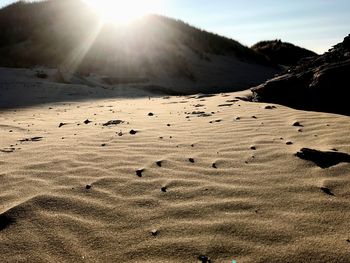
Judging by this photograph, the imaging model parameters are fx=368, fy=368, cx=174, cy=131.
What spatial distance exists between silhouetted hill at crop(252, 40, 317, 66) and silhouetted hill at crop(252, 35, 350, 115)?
2928cm

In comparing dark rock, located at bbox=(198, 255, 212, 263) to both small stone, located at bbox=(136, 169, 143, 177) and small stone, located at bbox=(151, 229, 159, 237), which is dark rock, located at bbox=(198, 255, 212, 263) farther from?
small stone, located at bbox=(136, 169, 143, 177)

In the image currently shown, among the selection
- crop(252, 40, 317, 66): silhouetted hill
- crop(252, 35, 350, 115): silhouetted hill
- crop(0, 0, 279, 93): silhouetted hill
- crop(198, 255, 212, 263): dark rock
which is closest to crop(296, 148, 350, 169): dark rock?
crop(198, 255, 212, 263): dark rock

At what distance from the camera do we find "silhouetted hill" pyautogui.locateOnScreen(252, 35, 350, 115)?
6.24m

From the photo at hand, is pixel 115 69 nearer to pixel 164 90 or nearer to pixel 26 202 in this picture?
pixel 164 90

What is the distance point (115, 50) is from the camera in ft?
71.1

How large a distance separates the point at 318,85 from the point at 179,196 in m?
4.47

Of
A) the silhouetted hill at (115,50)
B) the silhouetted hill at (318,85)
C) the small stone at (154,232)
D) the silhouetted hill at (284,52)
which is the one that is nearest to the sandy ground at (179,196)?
the small stone at (154,232)

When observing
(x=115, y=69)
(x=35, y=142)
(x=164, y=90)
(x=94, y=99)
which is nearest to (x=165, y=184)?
(x=35, y=142)

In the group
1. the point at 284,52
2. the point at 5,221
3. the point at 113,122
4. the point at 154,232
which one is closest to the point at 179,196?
the point at 154,232

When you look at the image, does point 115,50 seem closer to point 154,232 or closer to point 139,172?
point 139,172

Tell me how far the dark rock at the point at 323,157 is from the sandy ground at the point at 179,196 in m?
0.09

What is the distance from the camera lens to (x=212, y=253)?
224cm

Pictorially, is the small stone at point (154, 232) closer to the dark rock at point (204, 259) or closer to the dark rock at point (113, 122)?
the dark rock at point (204, 259)

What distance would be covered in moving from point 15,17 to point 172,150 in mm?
23802
